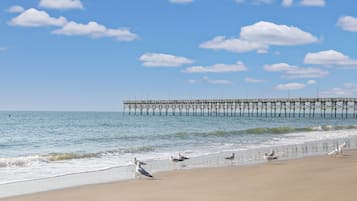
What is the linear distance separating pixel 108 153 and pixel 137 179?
767 cm

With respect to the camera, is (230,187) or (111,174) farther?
(111,174)

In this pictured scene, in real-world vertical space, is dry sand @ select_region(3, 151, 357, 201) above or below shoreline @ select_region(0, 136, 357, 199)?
above

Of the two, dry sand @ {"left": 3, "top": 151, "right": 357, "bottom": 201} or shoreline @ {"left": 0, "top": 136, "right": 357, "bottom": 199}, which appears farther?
shoreline @ {"left": 0, "top": 136, "right": 357, "bottom": 199}

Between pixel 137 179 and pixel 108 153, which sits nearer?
pixel 137 179

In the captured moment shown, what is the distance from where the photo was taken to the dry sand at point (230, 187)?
7754mm

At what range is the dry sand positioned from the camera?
775 centimetres

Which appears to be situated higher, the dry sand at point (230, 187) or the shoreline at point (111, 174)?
the dry sand at point (230, 187)

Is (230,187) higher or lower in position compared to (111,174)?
higher

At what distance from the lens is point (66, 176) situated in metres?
11.0

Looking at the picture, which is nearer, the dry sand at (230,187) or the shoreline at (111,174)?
the dry sand at (230,187)

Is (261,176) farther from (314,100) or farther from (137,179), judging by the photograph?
(314,100)

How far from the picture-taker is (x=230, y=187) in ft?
28.7

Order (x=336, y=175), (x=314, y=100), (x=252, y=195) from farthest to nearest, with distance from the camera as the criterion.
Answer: (x=314, y=100) → (x=336, y=175) → (x=252, y=195)

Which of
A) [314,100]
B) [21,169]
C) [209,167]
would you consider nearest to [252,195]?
[209,167]
